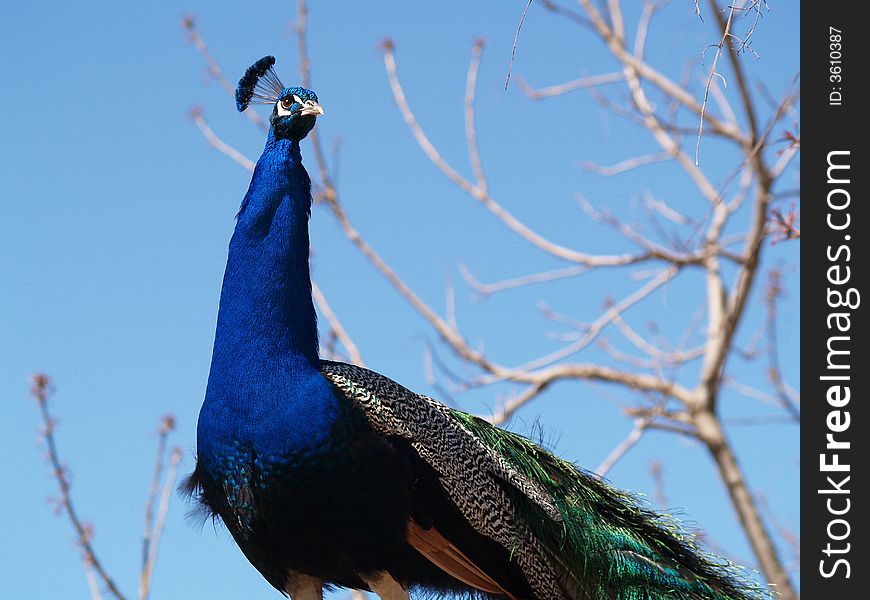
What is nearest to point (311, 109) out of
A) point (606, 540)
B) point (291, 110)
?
point (291, 110)

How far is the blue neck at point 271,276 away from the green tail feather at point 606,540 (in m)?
0.81

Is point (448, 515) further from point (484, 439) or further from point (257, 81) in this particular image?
point (257, 81)

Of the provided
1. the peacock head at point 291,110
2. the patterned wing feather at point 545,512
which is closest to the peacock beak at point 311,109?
the peacock head at point 291,110

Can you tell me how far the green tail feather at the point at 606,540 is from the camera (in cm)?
461

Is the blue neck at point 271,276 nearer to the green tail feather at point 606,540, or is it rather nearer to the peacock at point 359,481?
the peacock at point 359,481

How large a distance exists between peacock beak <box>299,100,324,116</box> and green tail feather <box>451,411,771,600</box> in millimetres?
1428

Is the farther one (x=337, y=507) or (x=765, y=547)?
(x=765, y=547)

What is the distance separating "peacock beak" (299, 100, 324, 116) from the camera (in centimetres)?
495

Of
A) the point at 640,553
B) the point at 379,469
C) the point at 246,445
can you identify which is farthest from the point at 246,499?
the point at 640,553

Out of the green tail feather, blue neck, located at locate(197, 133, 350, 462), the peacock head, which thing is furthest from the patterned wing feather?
the peacock head

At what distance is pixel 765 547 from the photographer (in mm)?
9453

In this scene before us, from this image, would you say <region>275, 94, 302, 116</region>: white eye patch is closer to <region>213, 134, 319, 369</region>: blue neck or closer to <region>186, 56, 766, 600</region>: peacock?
<region>186, 56, 766, 600</region>: peacock

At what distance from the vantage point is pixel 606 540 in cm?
472
